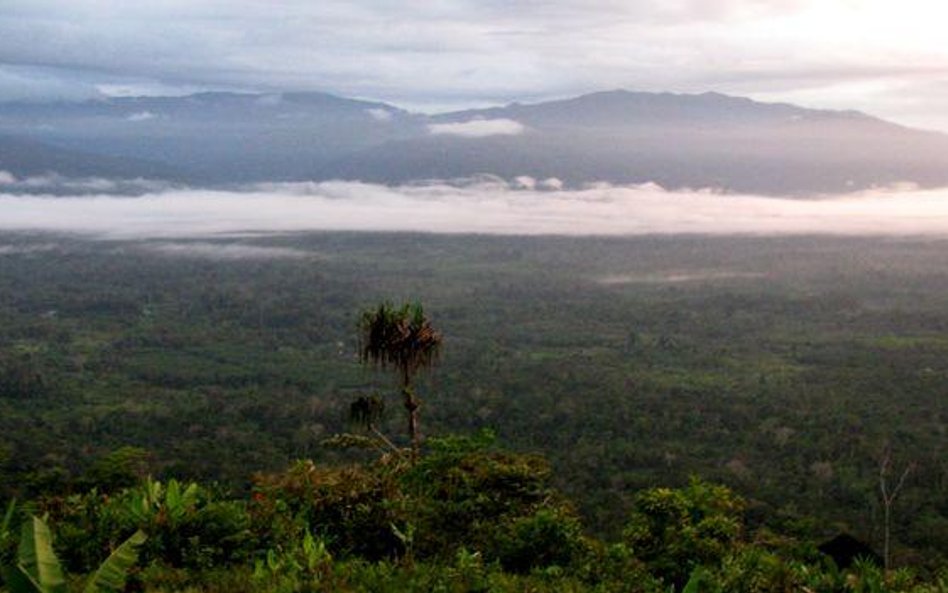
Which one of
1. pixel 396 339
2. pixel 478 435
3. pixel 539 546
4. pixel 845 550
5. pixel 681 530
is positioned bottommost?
pixel 845 550

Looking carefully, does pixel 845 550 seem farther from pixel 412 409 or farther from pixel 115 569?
pixel 115 569

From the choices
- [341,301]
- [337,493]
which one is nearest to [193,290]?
[341,301]

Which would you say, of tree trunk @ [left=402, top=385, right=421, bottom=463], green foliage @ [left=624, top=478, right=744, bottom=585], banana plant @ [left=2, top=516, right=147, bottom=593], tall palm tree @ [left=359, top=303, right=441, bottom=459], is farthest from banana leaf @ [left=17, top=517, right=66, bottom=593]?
tree trunk @ [left=402, top=385, right=421, bottom=463]

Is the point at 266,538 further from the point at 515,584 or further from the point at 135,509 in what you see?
the point at 515,584

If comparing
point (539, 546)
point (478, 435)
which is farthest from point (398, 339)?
point (539, 546)

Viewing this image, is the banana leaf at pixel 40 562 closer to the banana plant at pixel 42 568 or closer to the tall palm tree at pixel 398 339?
the banana plant at pixel 42 568

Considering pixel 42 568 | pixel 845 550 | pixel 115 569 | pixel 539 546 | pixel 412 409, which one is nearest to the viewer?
pixel 42 568
